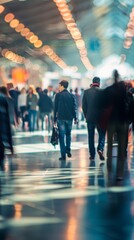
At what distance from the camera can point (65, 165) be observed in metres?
13.0

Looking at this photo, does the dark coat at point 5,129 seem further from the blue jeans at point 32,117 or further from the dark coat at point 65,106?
the blue jeans at point 32,117

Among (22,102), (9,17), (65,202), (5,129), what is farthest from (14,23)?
(65,202)

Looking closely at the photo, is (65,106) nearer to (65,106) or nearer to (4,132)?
(65,106)

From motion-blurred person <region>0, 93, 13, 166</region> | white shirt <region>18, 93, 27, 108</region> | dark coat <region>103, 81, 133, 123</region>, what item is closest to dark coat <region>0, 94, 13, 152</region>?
motion-blurred person <region>0, 93, 13, 166</region>

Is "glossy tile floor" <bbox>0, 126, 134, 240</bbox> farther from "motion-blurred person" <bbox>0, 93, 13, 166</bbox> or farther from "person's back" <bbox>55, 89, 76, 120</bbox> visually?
"person's back" <bbox>55, 89, 76, 120</bbox>

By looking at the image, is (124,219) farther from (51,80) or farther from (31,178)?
(51,80)

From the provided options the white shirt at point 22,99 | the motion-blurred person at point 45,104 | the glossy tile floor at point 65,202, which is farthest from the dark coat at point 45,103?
the glossy tile floor at point 65,202

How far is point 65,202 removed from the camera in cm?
821

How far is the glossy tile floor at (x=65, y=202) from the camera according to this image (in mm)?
6383

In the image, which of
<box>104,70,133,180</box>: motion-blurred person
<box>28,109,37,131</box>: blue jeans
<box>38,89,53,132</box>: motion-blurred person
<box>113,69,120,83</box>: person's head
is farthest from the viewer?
<box>28,109,37,131</box>: blue jeans

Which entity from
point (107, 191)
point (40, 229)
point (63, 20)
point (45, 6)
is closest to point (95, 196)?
point (107, 191)

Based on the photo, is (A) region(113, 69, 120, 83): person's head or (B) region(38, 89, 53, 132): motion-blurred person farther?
(B) region(38, 89, 53, 132): motion-blurred person

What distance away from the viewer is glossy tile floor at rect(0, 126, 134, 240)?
20.9 feet

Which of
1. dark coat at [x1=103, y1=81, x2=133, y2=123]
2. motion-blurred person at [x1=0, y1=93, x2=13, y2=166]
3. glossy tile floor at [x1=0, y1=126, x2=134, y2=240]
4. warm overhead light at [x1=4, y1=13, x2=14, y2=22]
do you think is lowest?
glossy tile floor at [x1=0, y1=126, x2=134, y2=240]
